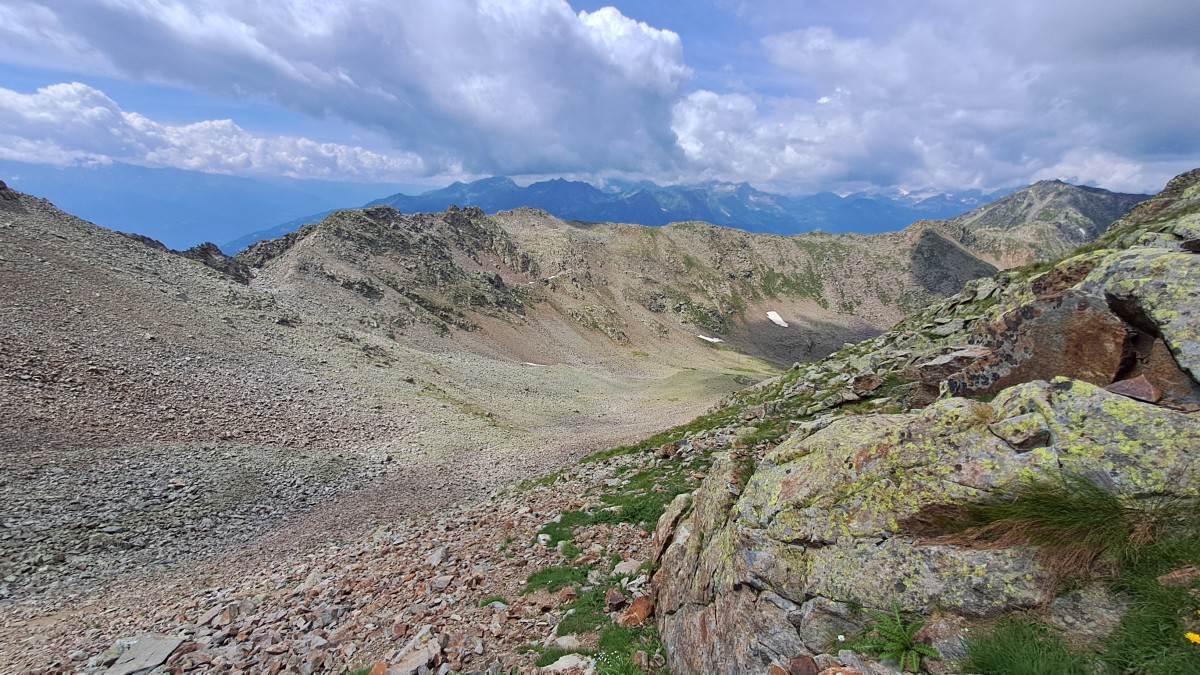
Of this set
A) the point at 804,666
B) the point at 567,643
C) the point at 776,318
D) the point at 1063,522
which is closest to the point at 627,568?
the point at 567,643

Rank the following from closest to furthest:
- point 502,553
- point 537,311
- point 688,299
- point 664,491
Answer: point 502,553
point 664,491
point 537,311
point 688,299

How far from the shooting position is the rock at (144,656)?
11.8 metres

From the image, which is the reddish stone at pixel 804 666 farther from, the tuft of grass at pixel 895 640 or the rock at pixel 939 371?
the rock at pixel 939 371

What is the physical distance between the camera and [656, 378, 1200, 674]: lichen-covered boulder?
5.61 metres

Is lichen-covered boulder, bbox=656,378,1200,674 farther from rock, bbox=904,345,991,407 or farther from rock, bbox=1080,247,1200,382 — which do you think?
rock, bbox=904,345,991,407

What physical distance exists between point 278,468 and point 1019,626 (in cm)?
3185

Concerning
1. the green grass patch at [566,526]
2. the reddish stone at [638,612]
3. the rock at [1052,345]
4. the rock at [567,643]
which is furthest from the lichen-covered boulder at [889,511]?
the green grass patch at [566,526]

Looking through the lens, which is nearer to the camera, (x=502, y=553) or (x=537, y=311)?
(x=502, y=553)

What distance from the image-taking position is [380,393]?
138 feet

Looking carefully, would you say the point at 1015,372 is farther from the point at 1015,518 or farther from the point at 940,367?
the point at 1015,518

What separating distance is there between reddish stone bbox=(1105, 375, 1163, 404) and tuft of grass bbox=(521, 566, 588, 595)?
33.3 ft

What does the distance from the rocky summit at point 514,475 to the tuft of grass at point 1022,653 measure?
22cm

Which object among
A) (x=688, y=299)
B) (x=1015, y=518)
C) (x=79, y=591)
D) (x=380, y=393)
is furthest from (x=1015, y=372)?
(x=688, y=299)

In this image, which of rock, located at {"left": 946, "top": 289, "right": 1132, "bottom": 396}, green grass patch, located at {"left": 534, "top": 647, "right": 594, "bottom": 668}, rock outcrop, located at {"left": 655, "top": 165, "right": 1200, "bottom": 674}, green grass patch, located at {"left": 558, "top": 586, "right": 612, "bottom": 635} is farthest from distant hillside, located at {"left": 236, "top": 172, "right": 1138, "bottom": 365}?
rock, located at {"left": 946, "top": 289, "right": 1132, "bottom": 396}
